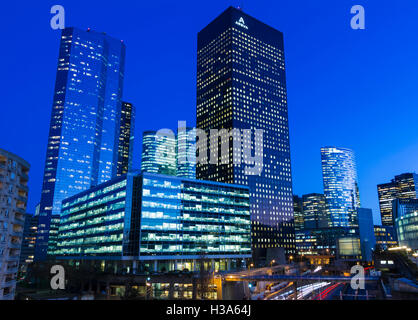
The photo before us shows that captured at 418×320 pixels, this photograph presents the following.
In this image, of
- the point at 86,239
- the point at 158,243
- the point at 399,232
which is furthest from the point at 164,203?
the point at 399,232

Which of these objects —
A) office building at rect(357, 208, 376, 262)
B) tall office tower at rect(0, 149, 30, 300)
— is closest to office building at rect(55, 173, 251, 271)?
tall office tower at rect(0, 149, 30, 300)

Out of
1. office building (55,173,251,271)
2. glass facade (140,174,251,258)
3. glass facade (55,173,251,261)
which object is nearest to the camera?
office building (55,173,251,271)

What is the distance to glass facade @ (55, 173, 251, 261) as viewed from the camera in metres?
110

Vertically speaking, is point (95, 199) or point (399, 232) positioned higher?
point (95, 199)

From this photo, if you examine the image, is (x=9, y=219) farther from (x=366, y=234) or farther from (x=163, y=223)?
(x=366, y=234)

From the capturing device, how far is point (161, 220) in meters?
114

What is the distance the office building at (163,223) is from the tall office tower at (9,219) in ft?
130

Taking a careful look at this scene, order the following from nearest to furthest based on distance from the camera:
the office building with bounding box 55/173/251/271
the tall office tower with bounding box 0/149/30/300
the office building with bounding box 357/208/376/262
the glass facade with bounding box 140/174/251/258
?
1. the tall office tower with bounding box 0/149/30/300
2. the office building with bounding box 55/173/251/271
3. the glass facade with bounding box 140/174/251/258
4. the office building with bounding box 357/208/376/262

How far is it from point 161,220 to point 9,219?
52.4 meters

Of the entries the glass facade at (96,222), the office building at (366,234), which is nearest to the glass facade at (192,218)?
the glass facade at (96,222)

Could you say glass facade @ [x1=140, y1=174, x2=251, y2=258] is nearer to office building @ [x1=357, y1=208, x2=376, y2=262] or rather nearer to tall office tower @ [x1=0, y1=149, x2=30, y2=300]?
tall office tower @ [x1=0, y1=149, x2=30, y2=300]
